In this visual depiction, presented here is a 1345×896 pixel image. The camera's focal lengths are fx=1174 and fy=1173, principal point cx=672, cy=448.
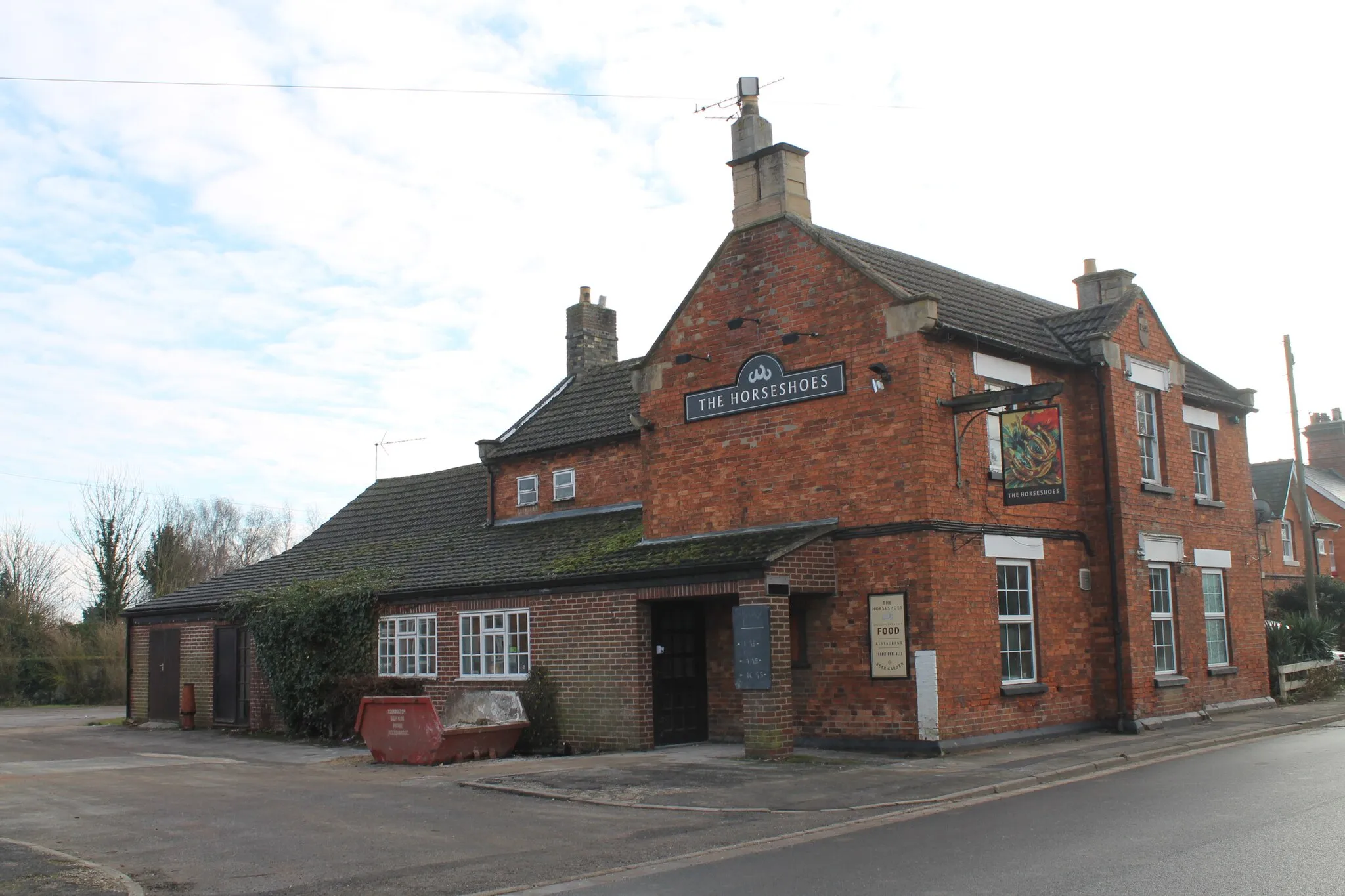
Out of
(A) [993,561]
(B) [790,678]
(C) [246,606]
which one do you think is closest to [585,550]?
(B) [790,678]

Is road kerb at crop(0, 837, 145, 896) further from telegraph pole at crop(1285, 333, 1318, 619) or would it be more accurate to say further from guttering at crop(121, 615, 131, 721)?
telegraph pole at crop(1285, 333, 1318, 619)

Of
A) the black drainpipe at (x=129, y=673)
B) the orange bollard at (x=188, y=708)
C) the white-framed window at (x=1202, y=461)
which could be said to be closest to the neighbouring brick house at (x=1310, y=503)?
the white-framed window at (x=1202, y=461)

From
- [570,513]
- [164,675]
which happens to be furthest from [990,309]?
[164,675]

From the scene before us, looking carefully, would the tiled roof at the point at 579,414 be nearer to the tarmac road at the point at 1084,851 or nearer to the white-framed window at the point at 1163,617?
the white-framed window at the point at 1163,617

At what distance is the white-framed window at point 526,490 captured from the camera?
83.0 feet

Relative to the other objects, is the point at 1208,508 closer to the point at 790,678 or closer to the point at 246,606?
the point at 790,678

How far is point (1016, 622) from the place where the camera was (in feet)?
58.1

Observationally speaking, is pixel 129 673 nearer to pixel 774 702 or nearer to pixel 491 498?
pixel 491 498

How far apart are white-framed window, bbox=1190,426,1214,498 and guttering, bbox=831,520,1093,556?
16.9 ft

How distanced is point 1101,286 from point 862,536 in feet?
28.4

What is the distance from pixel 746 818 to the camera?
11.7 meters

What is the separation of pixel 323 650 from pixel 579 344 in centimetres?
962

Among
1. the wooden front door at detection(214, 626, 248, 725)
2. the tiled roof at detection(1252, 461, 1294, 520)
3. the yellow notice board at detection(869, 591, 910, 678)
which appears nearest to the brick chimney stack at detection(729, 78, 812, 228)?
the yellow notice board at detection(869, 591, 910, 678)

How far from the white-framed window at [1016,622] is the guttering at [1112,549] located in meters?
1.88
